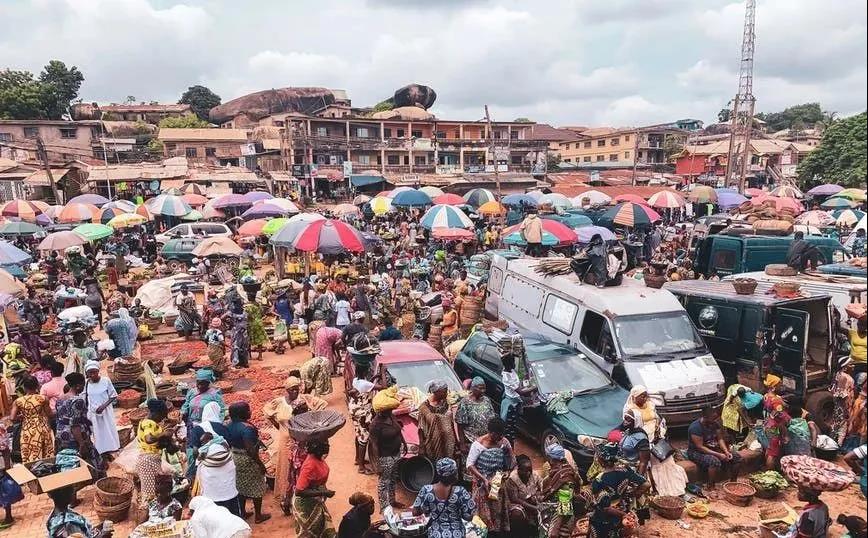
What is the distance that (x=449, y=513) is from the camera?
475cm

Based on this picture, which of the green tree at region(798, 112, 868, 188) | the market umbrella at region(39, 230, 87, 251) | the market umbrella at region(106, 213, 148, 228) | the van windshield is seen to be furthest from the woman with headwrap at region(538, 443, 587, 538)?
the green tree at region(798, 112, 868, 188)

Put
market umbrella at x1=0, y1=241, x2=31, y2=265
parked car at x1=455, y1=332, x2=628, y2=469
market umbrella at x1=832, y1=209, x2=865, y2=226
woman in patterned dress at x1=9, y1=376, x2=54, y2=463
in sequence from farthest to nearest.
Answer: market umbrella at x1=832, y1=209, x2=865, y2=226 < market umbrella at x1=0, y1=241, x2=31, y2=265 < woman in patterned dress at x1=9, y1=376, x2=54, y2=463 < parked car at x1=455, y1=332, x2=628, y2=469

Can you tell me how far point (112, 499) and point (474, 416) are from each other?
4.30 metres

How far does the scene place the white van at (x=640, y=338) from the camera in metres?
7.82

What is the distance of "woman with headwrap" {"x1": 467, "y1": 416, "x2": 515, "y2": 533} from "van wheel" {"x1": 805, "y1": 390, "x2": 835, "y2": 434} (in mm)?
5269

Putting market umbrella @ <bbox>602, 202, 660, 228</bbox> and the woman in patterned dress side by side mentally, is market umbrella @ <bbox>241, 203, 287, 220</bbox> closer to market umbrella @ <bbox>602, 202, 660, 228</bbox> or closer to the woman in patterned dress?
market umbrella @ <bbox>602, 202, 660, 228</bbox>

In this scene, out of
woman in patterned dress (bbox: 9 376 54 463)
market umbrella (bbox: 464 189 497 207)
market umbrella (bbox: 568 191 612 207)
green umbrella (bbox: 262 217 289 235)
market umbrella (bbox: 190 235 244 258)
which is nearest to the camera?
woman in patterned dress (bbox: 9 376 54 463)

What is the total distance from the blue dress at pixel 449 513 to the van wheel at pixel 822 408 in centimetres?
623

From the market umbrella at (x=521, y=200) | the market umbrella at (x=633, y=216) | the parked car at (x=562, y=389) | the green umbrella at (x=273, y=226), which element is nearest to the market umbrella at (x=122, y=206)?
the green umbrella at (x=273, y=226)

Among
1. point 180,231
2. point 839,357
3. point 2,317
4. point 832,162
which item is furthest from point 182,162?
point 832,162

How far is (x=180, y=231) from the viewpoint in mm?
22016

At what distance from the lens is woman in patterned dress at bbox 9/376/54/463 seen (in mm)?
7095

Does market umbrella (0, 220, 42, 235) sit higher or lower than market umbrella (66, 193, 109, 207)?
lower

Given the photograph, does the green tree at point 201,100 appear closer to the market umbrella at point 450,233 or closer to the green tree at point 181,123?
the green tree at point 181,123
